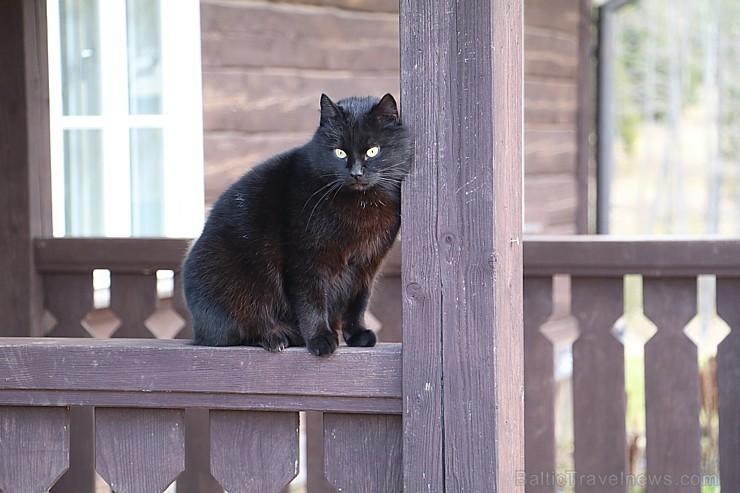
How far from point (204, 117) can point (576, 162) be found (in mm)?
3920

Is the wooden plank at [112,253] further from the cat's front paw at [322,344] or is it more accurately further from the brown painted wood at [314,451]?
the cat's front paw at [322,344]

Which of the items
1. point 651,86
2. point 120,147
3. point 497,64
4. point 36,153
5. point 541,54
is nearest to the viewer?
point 497,64

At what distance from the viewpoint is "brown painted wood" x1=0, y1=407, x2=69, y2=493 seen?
73.7 inches

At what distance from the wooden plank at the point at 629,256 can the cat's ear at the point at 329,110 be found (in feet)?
3.40

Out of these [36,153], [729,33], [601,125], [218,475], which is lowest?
[218,475]

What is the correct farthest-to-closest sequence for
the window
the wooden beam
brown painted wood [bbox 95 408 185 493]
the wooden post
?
1. the window
2. the wooden beam
3. brown painted wood [bbox 95 408 185 493]
4. the wooden post

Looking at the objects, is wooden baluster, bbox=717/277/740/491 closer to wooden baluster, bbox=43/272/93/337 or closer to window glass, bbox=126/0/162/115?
wooden baluster, bbox=43/272/93/337

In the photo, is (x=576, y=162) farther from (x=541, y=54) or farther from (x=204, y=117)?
(x=204, y=117)

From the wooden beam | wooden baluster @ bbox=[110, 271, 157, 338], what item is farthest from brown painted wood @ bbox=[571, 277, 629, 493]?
the wooden beam

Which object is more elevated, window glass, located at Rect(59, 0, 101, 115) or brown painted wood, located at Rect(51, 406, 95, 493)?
window glass, located at Rect(59, 0, 101, 115)

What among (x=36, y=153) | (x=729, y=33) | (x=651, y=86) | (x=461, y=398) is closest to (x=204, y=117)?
(x=36, y=153)

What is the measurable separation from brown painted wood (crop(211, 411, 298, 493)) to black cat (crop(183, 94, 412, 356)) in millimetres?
162

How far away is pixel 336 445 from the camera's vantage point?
1.79 m

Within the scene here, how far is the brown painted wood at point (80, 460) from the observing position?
3020 millimetres
